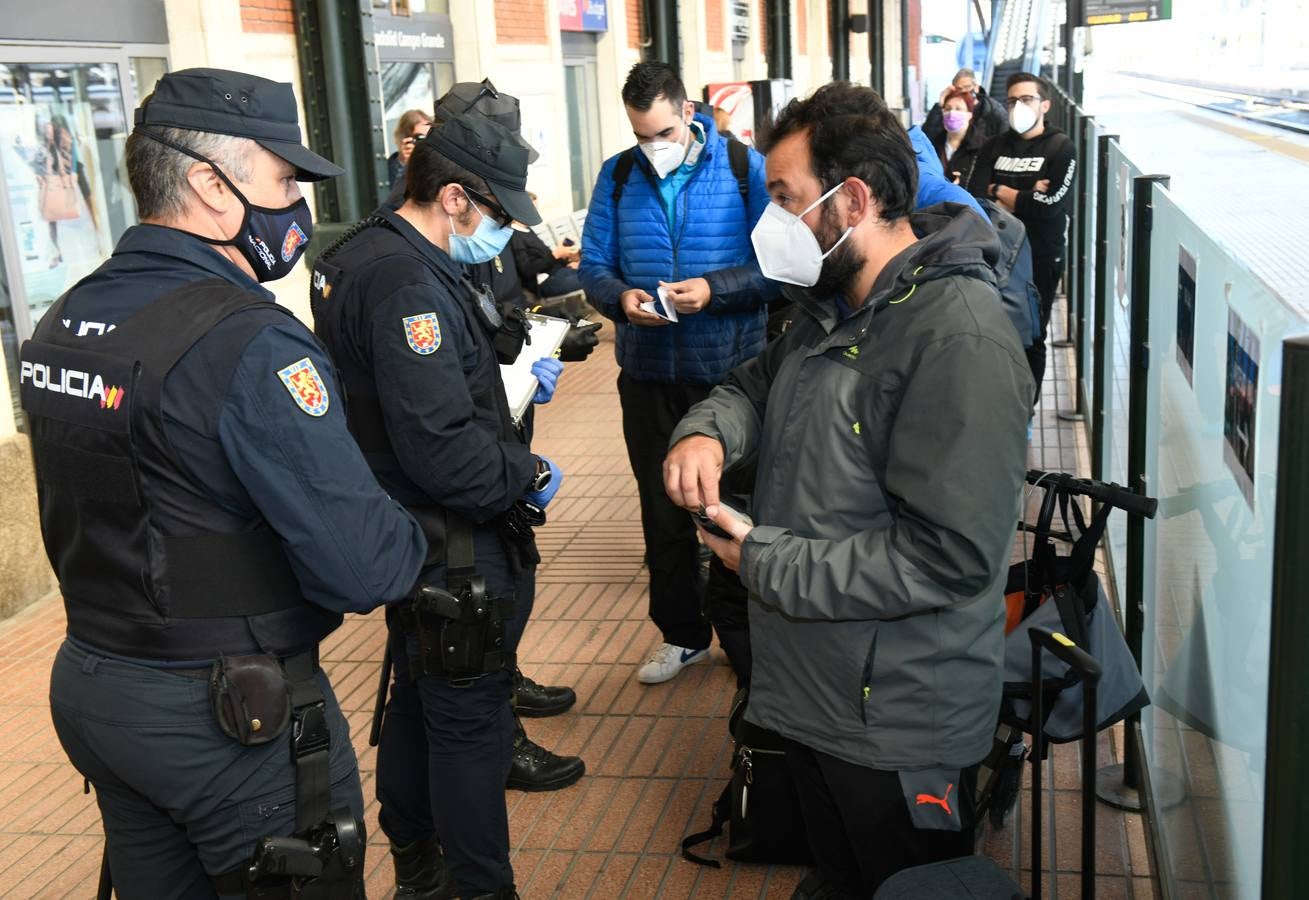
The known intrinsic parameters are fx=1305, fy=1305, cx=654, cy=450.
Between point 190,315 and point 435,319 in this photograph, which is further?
point 435,319

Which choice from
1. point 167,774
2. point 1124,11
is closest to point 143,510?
point 167,774

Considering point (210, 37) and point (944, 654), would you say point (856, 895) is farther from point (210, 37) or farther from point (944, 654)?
point (210, 37)

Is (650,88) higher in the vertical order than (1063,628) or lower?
higher

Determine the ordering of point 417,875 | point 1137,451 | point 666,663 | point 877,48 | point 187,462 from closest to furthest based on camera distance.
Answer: point 187,462 < point 417,875 < point 1137,451 < point 666,663 < point 877,48

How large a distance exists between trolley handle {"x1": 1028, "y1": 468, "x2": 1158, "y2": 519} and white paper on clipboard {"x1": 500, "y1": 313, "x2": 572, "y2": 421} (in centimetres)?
127

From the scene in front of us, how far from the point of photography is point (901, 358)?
2215mm

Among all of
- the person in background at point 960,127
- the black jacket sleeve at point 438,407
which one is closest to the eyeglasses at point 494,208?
the black jacket sleeve at point 438,407

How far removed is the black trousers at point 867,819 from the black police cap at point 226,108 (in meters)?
1.41

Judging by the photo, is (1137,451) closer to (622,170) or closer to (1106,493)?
(1106,493)

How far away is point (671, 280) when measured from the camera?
4414 mm

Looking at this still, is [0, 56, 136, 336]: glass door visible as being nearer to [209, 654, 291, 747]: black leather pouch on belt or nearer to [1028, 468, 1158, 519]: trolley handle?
[209, 654, 291, 747]: black leather pouch on belt

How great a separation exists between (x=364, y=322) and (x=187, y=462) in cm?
87

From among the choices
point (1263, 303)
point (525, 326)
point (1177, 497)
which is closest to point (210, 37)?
point (525, 326)

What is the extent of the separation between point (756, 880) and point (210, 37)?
5.77 meters
